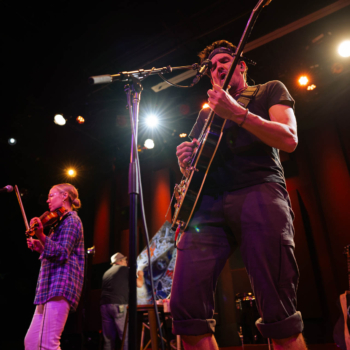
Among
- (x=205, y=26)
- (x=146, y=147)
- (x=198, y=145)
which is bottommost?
(x=198, y=145)

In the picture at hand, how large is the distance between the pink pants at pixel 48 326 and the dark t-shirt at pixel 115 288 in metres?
3.37

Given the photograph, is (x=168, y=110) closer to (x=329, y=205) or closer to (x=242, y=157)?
(x=329, y=205)

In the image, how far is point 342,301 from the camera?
376 cm

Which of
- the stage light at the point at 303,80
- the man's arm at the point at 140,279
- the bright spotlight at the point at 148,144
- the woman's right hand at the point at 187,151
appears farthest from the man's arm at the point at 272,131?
the bright spotlight at the point at 148,144

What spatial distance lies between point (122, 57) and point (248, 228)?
498cm

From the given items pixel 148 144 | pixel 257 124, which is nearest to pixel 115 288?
pixel 148 144

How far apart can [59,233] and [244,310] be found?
366 centimetres

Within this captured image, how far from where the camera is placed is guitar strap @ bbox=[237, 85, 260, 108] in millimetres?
1632

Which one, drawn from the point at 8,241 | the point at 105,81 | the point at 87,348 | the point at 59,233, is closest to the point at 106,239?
the point at 8,241

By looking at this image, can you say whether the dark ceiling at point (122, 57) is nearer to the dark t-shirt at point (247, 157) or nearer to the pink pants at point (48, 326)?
the dark t-shirt at point (247, 157)

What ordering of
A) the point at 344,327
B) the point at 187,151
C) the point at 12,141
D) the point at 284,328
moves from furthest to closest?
the point at 12,141 < the point at 344,327 < the point at 187,151 < the point at 284,328

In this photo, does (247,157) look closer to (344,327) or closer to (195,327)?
(195,327)

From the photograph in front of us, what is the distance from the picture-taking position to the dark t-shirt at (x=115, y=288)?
561 centimetres

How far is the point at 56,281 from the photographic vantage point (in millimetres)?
2492
